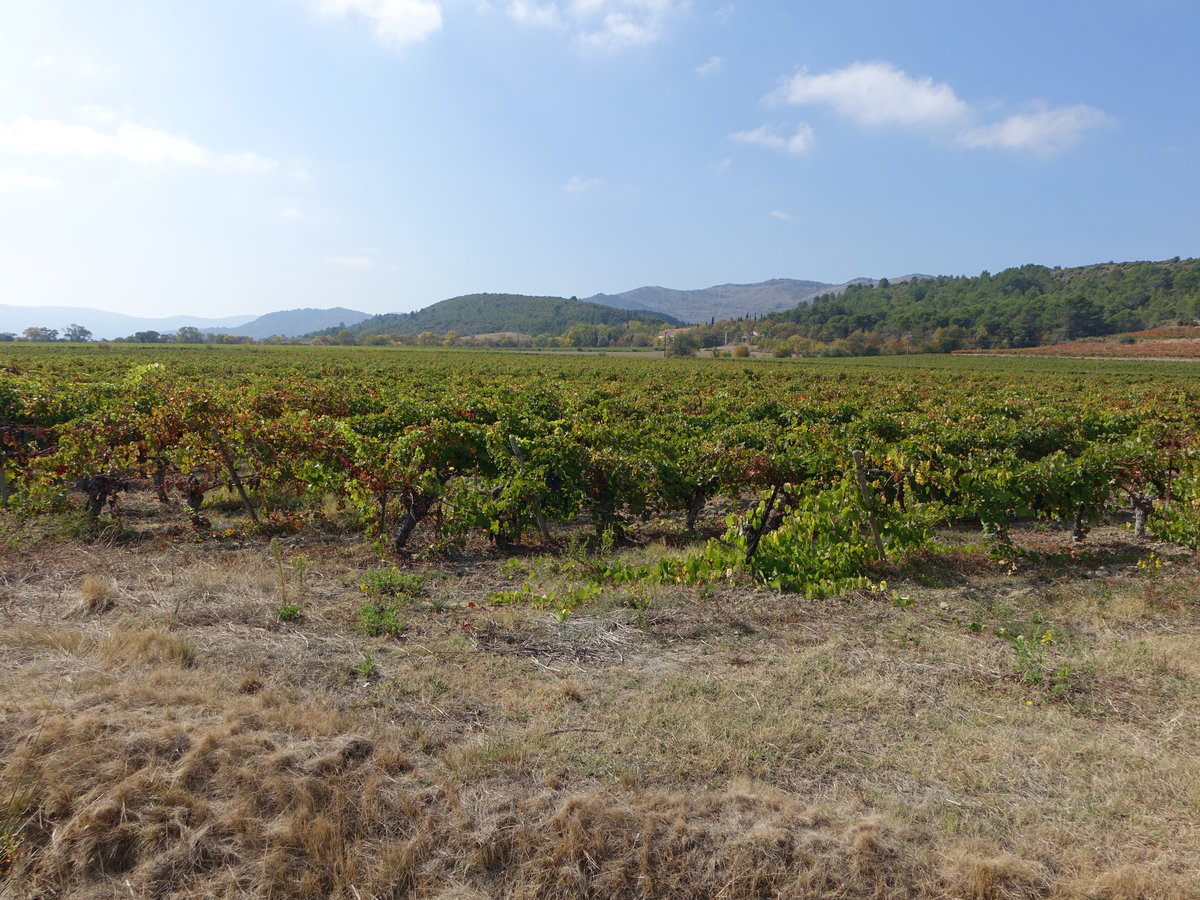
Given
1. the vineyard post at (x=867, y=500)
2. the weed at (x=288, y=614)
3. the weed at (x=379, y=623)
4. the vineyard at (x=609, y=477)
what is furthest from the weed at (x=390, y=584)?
the vineyard post at (x=867, y=500)

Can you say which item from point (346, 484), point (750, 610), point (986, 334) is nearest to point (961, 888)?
point (750, 610)

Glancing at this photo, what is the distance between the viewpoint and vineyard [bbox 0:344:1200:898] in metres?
2.95

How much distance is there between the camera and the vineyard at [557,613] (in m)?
2.95

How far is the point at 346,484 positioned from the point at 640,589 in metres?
4.11

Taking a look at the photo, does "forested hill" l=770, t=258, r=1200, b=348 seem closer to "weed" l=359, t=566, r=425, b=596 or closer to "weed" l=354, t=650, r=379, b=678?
"weed" l=359, t=566, r=425, b=596

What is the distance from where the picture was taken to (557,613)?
5789 mm

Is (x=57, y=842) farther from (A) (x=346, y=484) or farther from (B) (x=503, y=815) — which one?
(A) (x=346, y=484)

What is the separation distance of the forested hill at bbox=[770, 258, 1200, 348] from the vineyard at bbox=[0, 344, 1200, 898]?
12642 cm

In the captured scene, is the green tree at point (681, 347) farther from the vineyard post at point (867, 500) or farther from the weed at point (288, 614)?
the weed at point (288, 614)

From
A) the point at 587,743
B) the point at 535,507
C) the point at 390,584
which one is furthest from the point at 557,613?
the point at 535,507

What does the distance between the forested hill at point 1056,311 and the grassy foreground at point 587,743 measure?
426 feet

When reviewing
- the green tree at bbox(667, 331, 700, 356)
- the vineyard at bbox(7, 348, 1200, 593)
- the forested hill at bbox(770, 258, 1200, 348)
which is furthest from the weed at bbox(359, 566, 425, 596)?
the forested hill at bbox(770, 258, 1200, 348)

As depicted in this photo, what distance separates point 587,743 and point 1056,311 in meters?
157

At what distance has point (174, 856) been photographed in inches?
113
